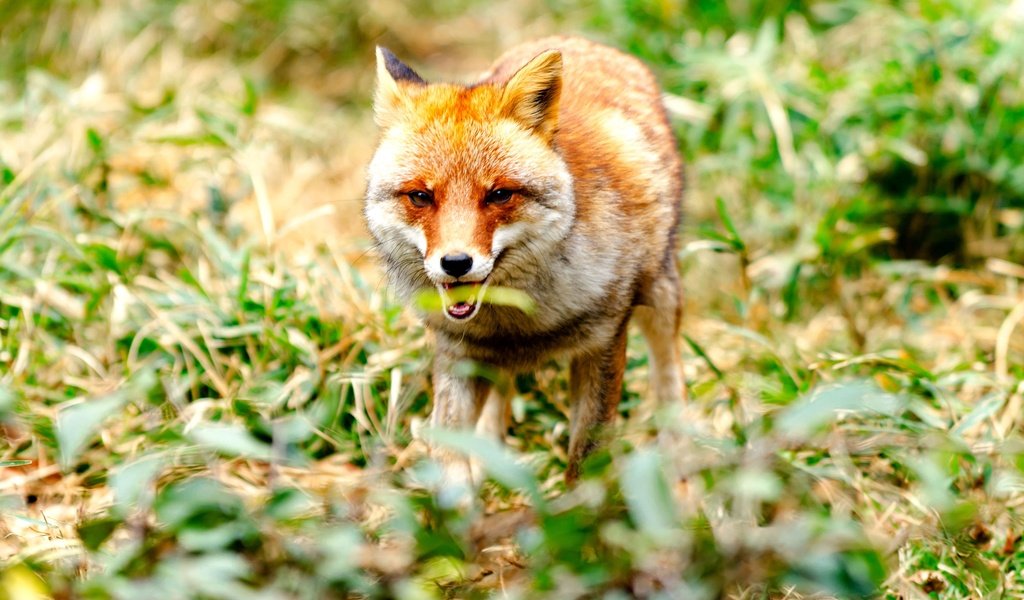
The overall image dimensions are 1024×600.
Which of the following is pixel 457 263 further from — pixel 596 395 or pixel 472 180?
pixel 596 395

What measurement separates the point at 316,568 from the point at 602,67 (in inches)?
124

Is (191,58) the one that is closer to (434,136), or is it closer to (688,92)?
(688,92)

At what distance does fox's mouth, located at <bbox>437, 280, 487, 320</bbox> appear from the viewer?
3.42m

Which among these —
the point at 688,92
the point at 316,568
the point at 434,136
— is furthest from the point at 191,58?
the point at 316,568

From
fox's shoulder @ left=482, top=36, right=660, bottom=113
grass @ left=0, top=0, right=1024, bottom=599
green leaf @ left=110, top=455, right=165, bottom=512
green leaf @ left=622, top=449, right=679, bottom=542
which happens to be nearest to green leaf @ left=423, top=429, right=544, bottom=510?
grass @ left=0, top=0, right=1024, bottom=599

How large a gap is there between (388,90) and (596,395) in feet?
4.89

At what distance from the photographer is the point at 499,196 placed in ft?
11.9

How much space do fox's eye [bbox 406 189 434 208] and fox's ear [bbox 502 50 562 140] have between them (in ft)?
1.54

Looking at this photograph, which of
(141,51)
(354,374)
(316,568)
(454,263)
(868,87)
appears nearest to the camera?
(316,568)

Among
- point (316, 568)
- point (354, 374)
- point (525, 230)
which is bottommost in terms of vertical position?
point (354, 374)

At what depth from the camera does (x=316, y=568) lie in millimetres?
2381

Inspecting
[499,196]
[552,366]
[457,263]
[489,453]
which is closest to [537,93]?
[499,196]

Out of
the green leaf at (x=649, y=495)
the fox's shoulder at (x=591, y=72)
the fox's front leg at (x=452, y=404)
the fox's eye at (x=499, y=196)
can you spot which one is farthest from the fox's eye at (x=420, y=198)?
the green leaf at (x=649, y=495)

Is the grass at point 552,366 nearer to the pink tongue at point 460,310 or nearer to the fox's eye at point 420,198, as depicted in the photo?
the pink tongue at point 460,310
